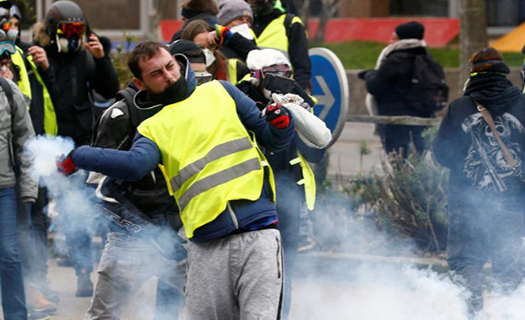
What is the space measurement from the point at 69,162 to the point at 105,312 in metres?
1.17

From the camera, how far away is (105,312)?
5164mm

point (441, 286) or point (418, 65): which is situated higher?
point (418, 65)

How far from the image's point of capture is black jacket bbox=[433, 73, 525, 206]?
6.01 m

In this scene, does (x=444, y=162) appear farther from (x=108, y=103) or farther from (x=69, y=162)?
(x=108, y=103)

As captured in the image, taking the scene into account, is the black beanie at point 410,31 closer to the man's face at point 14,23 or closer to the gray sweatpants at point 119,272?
the man's face at point 14,23

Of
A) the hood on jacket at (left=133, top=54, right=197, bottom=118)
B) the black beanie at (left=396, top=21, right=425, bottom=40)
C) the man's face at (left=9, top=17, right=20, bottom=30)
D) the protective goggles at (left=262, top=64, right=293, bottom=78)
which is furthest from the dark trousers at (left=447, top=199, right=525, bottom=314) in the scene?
the black beanie at (left=396, top=21, right=425, bottom=40)

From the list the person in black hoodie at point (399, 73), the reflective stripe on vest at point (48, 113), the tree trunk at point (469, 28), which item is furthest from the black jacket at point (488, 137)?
the tree trunk at point (469, 28)

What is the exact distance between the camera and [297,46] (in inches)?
288

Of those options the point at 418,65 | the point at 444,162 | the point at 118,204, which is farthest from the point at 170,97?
the point at 418,65

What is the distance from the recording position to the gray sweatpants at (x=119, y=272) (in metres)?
5.17

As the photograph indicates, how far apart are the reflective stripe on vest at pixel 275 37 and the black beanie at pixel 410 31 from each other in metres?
2.76

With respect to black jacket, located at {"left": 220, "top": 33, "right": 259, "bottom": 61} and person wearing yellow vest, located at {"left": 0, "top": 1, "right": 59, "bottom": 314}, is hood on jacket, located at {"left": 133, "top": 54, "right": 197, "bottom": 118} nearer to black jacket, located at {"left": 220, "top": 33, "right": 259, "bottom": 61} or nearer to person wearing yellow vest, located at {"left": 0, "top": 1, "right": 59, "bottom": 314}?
black jacket, located at {"left": 220, "top": 33, "right": 259, "bottom": 61}

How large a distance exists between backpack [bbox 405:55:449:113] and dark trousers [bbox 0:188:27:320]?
15.4 ft

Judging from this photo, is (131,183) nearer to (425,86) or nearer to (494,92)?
(494,92)
